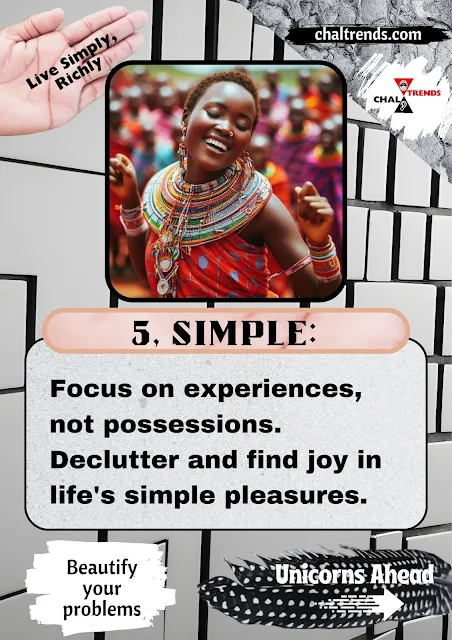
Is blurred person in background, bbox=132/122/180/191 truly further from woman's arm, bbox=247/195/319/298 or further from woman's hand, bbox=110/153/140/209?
woman's arm, bbox=247/195/319/298

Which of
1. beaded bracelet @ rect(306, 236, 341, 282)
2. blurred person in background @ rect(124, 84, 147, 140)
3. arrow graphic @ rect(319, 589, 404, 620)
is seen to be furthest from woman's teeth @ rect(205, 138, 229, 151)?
arrow graphic @ rect(319, 589, 404, 620)

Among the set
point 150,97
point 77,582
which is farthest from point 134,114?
point 77,582

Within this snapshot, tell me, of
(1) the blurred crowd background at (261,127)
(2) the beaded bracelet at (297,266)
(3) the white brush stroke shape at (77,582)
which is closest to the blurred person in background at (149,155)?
(1) the blurred crowd background at (261,127)

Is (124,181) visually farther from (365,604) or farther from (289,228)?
(365,604)

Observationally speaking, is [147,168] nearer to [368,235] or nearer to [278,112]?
[278,112]

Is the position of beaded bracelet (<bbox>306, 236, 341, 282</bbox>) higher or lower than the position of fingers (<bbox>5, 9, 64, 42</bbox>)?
lower

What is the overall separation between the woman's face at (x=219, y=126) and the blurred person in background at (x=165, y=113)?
0.02 meters

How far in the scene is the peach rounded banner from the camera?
914mm

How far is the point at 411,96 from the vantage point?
36.6 inches

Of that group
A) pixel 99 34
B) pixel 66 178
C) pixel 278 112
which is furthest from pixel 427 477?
pixel 99 34

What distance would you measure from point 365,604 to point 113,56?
911 millimetres

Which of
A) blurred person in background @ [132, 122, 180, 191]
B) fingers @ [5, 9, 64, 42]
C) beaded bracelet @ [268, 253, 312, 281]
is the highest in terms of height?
fingers @ [5, 9, 64, 42]

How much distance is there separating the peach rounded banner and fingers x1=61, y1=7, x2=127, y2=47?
41 cm

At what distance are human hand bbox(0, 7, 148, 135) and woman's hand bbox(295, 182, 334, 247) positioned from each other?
331 millimetres
